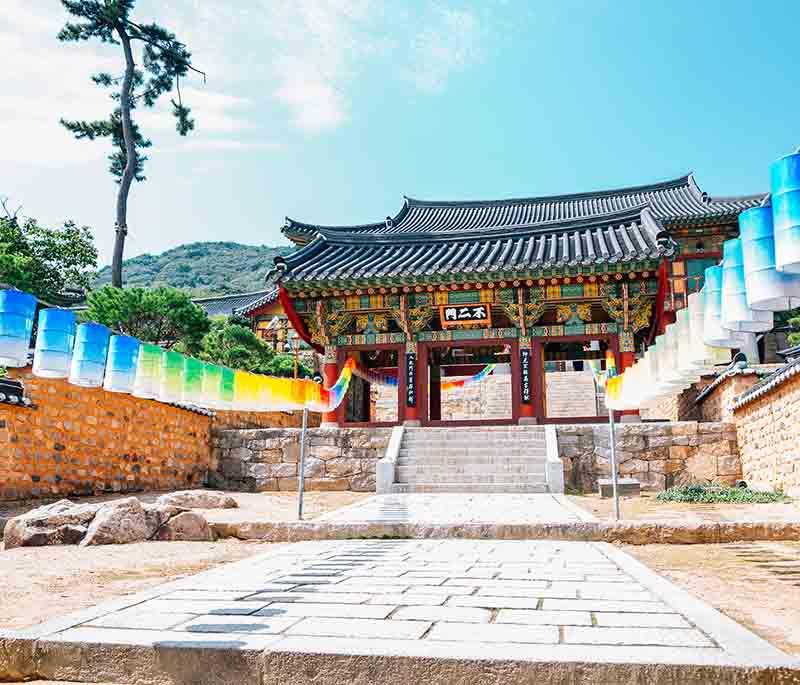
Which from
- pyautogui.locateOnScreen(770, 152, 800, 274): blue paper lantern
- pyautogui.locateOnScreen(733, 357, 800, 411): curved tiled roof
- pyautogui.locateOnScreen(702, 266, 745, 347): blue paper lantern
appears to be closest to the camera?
pyautogui.locateOnScreen(770, 152, 800, 274): blue paper lantern

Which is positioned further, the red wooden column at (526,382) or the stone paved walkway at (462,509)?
the red wooden column at (526,382)

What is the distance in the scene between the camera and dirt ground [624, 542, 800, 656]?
406 centimetres

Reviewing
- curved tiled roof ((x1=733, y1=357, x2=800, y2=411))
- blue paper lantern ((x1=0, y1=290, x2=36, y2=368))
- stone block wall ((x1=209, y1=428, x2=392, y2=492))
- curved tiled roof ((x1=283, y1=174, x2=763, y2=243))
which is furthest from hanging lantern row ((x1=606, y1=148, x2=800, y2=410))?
curved tiled roof ((x1=283, y1=174, x2=763, y2=243))

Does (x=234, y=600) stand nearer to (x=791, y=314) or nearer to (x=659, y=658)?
(x=659, y=658)

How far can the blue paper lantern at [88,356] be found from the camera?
665 cm

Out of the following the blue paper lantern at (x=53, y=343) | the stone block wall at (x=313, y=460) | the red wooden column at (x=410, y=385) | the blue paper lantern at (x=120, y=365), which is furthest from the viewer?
the red wooden column at (x=410, y=385)

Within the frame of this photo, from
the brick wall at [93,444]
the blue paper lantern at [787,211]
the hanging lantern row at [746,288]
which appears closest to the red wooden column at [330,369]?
the brick wall at [93,444]

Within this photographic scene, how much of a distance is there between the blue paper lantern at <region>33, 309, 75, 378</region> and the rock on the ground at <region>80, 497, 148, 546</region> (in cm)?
220

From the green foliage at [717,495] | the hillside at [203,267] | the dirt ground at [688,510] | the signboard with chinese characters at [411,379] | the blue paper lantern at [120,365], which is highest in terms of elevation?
the hillside at [203,267]

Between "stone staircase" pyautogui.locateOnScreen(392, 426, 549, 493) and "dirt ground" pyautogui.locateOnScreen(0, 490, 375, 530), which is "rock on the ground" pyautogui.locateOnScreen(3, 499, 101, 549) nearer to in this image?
"dirt ground" pyautogui.locateOnScreen(0, 490, 375, 530)

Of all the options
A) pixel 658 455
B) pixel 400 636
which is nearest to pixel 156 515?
pixel 400 636

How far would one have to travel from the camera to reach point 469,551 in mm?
6898

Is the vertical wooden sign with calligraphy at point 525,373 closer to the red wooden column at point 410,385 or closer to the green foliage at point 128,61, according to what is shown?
the red wooden column at point 410,385

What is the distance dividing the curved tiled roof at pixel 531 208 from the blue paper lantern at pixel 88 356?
2021cm
